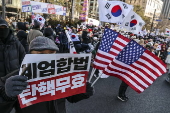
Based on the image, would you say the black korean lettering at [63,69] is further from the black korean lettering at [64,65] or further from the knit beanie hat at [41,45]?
the knit beanie hat at [41,45]

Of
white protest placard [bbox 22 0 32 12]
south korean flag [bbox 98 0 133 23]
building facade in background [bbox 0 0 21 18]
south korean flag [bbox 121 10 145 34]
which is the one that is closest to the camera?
south korean flag [bbox 98 0 133 23]

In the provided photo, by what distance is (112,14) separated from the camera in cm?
505

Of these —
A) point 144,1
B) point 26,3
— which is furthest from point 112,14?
point 144,1

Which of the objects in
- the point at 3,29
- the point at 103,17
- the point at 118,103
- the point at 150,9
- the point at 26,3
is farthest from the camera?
the point at 150,9

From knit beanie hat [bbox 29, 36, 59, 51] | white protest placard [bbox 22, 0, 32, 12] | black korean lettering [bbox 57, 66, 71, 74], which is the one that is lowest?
black korean lettering [bbox 57, 66, 71, 74]

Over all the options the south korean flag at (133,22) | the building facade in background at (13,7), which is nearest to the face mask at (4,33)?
the south korean flag at (133,22)

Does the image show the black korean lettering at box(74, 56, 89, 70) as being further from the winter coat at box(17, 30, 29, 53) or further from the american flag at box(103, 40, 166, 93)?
the winter coat at box(17, 30, 29, 53)

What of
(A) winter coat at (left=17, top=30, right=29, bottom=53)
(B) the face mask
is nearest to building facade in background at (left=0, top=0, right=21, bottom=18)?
(A) winter coat at (left=17, top=30, right=29, bottom=53)

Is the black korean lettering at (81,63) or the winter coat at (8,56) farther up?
the black korean lettering at (81,63)

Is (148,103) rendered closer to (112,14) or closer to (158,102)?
(158,102)

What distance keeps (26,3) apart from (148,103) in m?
10.8

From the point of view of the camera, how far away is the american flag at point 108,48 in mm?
2402

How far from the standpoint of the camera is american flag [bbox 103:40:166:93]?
2.15 metres

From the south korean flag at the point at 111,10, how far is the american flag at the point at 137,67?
2.90m
